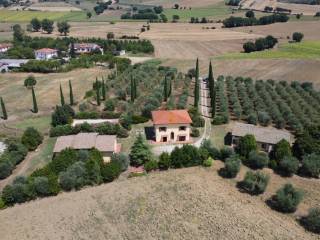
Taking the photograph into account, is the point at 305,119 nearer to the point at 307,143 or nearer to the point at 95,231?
the point at 307,143

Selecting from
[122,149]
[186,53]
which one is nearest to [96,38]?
[186,53]

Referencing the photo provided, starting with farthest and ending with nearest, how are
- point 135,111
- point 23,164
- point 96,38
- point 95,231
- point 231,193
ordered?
point 96,38, point 135,111, point 23,164, point 231,193, point 95,231

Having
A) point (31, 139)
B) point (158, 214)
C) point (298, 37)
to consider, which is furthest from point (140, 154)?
point (298, 37)

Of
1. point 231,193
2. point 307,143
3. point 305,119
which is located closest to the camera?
point 231,193

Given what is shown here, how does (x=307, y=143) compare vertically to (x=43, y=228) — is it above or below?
above

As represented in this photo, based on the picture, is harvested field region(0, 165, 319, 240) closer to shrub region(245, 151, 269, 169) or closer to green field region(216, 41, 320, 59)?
shrub region(245, 151, 269, 169)

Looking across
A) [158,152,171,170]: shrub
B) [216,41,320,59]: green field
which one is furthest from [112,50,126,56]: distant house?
[158,152,171,170]: shrub

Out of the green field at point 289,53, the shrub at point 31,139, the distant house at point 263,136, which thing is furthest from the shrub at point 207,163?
the green field at point 289,53
